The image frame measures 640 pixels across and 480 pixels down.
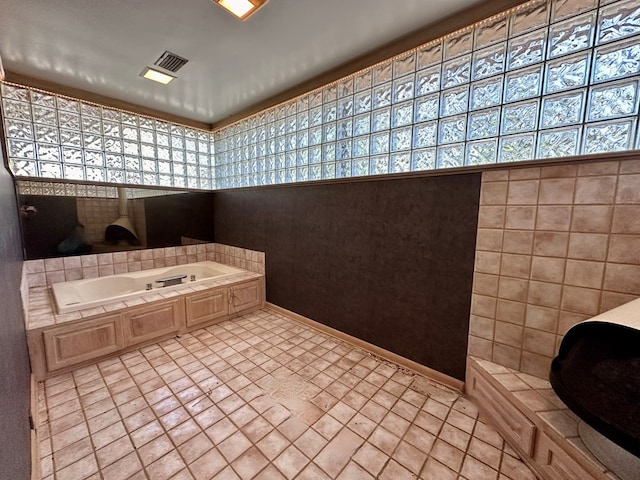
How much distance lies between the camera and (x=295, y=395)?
5.66ft

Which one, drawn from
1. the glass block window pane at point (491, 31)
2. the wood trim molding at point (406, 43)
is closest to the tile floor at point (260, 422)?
the glass block window pane at point (491, 31)

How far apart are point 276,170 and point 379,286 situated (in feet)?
5.87

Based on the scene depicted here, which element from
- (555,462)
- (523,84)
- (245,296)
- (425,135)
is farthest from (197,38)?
(555,462)

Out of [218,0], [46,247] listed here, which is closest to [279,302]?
[46,247]

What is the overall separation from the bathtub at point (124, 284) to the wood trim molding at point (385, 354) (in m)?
1.15

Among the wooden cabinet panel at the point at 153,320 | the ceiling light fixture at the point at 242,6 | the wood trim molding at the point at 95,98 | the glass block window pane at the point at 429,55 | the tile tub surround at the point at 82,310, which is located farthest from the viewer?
the wood trim molding at the point at 95,98

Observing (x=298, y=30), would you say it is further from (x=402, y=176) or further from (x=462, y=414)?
(x=462, y=414)

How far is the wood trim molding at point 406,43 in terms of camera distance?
1.52 meters

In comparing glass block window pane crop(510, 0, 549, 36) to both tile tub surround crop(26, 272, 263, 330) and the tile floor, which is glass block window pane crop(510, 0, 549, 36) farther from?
tile tub surround crop(26, 272, 263, 330)

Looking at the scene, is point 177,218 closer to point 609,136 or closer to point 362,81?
point 362,81

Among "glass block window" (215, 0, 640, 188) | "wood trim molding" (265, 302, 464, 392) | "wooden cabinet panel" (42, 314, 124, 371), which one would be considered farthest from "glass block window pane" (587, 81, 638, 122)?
"wooden cabinet panel" (42, 314, 124, 371)

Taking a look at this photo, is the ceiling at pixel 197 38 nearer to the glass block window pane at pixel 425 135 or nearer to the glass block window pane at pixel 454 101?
the glass block window pane at pixel 454 101

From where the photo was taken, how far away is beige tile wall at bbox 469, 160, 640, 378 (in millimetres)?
1234

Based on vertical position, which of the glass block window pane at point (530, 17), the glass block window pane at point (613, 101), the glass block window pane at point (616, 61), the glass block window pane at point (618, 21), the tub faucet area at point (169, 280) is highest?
the glass block window pane at point (530, 17)
